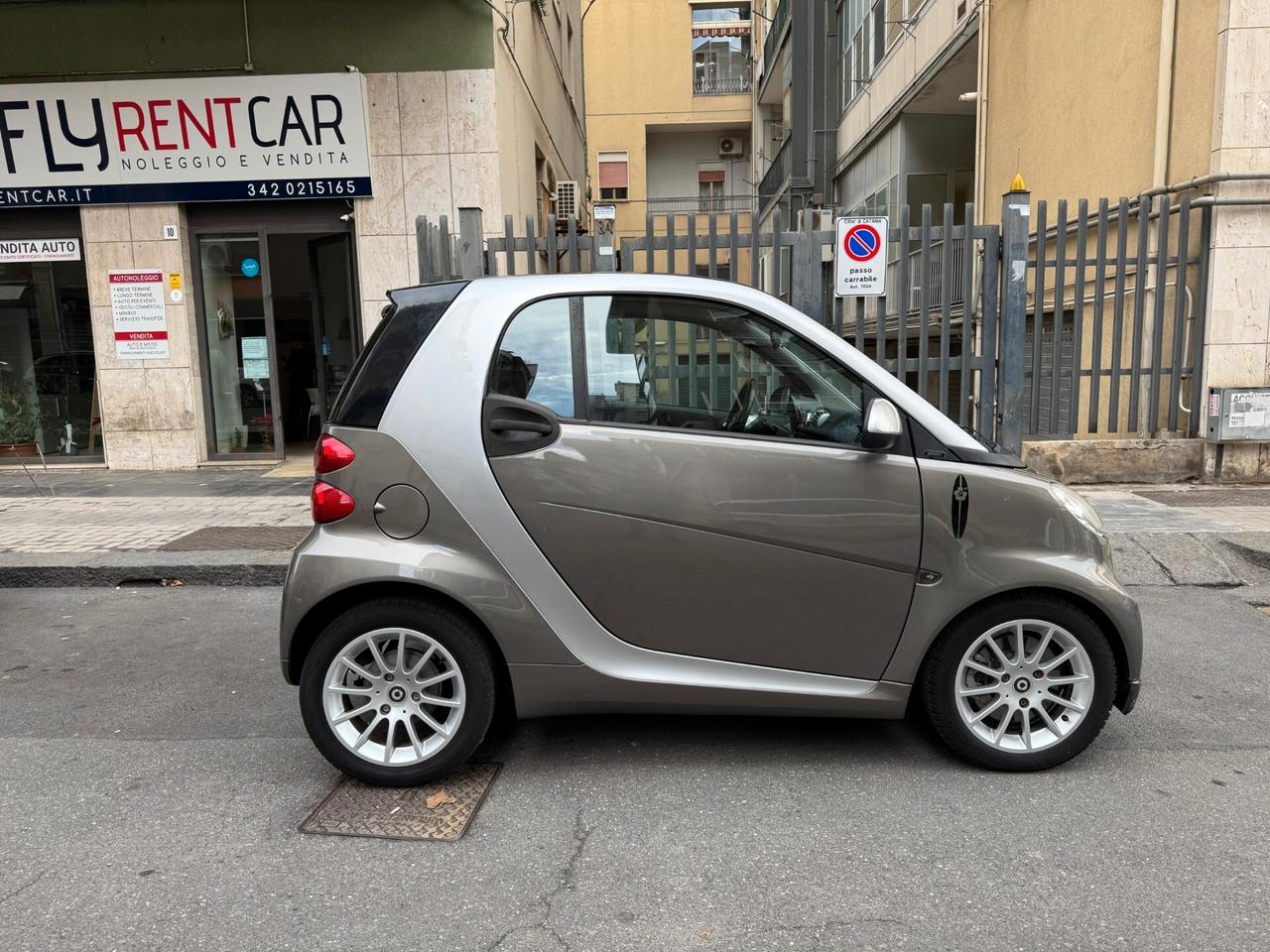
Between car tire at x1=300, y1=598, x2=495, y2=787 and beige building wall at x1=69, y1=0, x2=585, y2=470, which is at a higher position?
beige building wall at x1=69, y1=0, x2=585, y2=470

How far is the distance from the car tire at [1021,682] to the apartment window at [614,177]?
33.7 metres

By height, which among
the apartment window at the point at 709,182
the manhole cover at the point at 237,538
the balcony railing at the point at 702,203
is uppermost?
the apartment window at the point at 709,182

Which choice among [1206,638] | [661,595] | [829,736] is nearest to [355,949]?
[661,595]

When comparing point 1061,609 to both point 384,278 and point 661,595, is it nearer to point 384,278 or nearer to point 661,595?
point 661,595

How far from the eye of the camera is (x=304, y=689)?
3.13 metres

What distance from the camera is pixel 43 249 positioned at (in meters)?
10.1

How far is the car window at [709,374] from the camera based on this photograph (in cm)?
321

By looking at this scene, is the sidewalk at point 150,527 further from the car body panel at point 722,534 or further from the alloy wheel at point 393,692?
the car body panel at point 722,534

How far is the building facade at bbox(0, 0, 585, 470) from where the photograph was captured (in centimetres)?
945

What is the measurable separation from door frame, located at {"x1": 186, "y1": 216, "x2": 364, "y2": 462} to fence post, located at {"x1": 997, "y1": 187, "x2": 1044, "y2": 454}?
6645 millimetres

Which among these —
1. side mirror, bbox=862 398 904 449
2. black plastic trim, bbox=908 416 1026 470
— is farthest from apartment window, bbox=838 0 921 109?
side mirror, bbox=862 398 904 449

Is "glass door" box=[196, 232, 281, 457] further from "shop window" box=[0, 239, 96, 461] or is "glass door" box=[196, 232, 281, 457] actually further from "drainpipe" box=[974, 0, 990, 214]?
"drainpipe" box=[974, 0, 990, 214]

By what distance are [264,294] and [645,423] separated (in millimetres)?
8357

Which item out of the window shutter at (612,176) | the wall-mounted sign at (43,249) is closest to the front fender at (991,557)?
the wall-mounted sign at (43,249)
